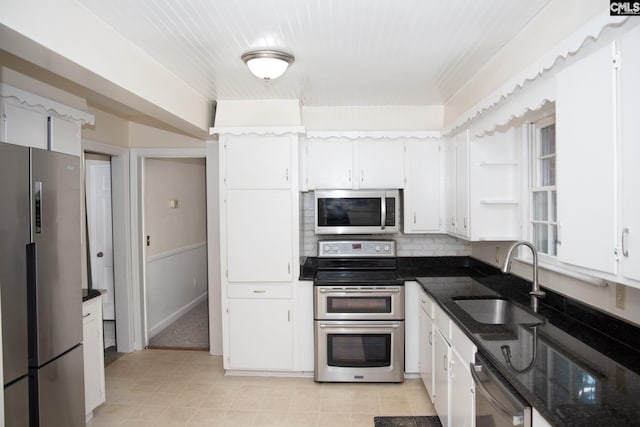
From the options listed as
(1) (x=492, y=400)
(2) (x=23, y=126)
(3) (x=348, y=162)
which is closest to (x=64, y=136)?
(2) (x=23, y=126)

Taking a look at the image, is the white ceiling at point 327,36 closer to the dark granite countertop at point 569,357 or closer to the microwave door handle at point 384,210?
the microwave door handle at point 384,210

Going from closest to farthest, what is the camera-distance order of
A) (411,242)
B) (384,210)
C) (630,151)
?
(630,151) < (384,210) < (411,242)

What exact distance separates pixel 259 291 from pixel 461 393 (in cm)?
190

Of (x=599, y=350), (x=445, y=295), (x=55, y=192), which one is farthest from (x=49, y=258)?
(x=599, y=350)

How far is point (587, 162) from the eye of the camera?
5.05 ft

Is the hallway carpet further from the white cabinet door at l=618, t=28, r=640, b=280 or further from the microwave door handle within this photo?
the white cabinet door at l=618, t=28, r=640, b=280

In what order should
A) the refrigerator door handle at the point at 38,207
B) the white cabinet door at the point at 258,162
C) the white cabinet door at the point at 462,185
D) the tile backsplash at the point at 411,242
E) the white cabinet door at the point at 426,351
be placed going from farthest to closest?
the tile backsplash at the point at 411,242, the white cabinet door at the point at 258,162, the white cabinet door at the point at 462,185, the white cabinet door at the point at 426,351, the refrigerator door handle at the point at 38,207

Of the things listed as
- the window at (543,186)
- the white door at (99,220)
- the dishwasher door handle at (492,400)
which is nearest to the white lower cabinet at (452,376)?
the dishwasher door handle at (492,400)

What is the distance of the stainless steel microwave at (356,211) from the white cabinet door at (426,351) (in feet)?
2.74

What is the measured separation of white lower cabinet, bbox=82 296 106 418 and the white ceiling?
1738 millimetres

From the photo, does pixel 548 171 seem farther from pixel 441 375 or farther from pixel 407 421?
pixel 407 421

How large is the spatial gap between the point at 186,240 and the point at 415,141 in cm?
344

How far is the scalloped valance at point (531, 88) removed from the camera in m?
1.42

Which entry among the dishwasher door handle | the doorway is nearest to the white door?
the doorway
